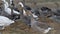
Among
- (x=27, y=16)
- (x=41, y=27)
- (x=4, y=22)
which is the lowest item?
(x=41, y=27)

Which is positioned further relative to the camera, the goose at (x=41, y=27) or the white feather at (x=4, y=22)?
the white feather at (x=4, y=22)

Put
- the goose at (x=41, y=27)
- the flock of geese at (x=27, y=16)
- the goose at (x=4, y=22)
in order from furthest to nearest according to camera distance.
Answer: the goose at (x=4, y=22) → the flock of geese at (x=27, y=16) → the goose at (x=41, y=27)

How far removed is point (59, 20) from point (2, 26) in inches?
76.5

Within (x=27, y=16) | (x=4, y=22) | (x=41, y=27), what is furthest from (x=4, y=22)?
(x=41, y=27)

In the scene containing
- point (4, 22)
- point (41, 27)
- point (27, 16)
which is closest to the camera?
point (41, 27)

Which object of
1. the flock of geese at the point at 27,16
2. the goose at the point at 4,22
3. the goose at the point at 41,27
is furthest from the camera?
the goose at the point at 4,22

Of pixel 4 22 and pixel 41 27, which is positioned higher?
pixel 4 22

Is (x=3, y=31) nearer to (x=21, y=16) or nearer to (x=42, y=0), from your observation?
(x=21, y=16)

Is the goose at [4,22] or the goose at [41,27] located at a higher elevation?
the goose at [4,22]

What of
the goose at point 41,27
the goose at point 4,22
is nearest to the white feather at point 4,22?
the goose at point 4,22

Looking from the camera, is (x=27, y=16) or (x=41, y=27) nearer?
(x=41, y=27)

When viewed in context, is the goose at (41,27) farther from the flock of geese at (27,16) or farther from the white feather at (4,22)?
the white feather at (4,22)

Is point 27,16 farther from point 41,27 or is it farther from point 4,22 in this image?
point 41,27

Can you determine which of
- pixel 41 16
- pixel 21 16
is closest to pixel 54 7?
pixel 41 16
